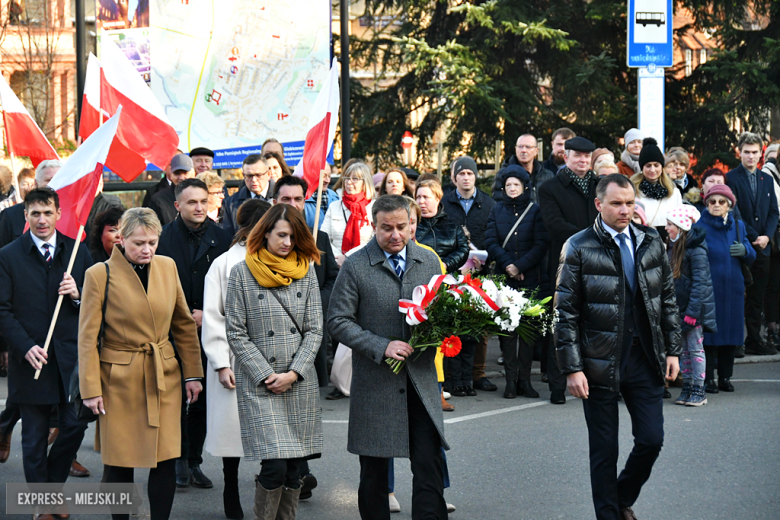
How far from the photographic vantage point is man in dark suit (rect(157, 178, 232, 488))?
6582mm

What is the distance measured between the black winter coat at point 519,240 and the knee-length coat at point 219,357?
4218 millimetres

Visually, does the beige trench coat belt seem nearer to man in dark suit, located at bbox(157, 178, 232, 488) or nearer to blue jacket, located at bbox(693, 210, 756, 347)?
man in dark suit, located at bbox(157, 178, 232, 488)

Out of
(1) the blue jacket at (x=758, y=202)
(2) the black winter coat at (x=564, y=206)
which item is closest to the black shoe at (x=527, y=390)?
(2) the black winter coat at (x=564, y=206)

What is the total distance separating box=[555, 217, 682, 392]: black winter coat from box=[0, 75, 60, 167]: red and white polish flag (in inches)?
201

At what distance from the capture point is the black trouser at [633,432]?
5371mm

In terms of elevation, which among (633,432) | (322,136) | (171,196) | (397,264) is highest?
(322,136)

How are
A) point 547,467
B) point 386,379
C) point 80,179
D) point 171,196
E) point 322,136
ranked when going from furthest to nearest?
point 171,196
point 322,136
point 547,467
point 80,179
point 386,379

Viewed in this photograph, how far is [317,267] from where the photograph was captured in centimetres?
703

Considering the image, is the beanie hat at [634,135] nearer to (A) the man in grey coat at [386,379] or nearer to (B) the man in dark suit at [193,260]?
(B) the man in dark suit at [193,260]

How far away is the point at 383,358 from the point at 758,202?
7746 mm

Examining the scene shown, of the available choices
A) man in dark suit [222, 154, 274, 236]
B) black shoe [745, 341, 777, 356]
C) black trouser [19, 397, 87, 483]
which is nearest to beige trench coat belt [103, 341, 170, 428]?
black trouser [19, 397, 87, 483]

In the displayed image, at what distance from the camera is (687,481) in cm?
651

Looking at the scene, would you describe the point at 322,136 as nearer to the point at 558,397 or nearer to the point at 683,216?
the point at 558,397

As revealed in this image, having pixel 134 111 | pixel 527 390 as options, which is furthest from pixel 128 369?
pixel 527 390
